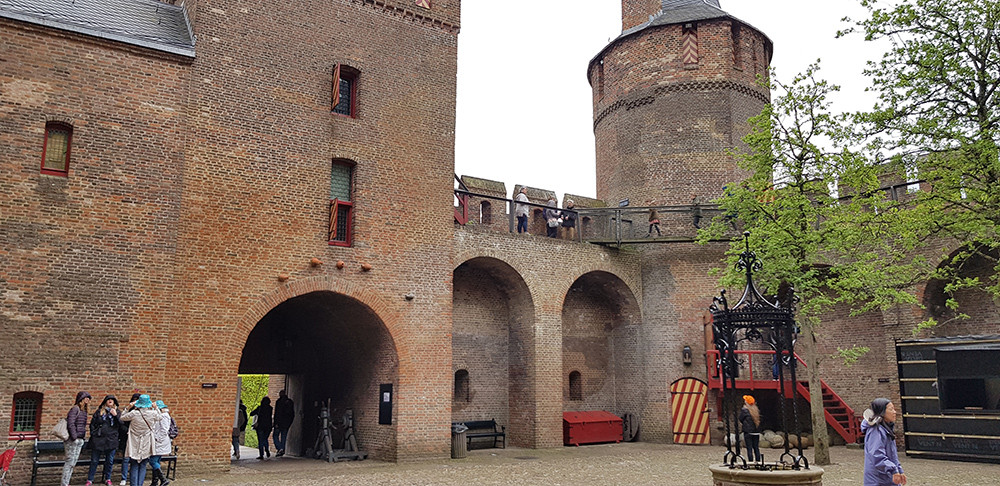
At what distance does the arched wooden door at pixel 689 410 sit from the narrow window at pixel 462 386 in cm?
568

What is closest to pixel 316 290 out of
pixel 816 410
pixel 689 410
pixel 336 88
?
pixel 336 88

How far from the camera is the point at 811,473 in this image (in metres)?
8.54

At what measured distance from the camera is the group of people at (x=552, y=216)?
20156mm

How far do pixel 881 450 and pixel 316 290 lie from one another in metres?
10.9

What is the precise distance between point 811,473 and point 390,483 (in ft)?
22.3

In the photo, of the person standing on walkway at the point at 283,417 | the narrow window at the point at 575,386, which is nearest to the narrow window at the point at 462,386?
the narrow window at the point at 575,386

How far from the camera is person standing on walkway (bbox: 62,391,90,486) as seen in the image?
11.2m

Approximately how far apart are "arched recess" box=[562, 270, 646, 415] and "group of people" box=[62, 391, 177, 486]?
12103 millimetres

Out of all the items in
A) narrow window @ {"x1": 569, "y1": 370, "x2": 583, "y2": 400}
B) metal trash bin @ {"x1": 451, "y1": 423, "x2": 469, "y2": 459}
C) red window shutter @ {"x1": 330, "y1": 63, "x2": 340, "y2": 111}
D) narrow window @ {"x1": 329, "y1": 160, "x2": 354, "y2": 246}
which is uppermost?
red window shutter @ {"x1": 330, "y1": 63, "x2": 340, "y2": 111}

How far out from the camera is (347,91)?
1655cm

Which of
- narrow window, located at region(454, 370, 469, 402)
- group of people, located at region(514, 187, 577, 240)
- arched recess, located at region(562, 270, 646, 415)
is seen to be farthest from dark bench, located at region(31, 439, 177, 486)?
arched recess, located at region(562, 270, 646, 415)

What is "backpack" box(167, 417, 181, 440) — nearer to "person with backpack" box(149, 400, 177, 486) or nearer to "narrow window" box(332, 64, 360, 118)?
"person with backpack" box(149, 400, 177, 486)

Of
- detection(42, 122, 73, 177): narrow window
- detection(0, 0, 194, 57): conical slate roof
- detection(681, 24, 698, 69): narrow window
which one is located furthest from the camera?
detection(681, 24, 698, 69): narrow window

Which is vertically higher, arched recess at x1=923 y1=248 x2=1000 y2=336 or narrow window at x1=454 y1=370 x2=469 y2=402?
arched recess at x1=923 y1=248 x2=1000 y2=336
